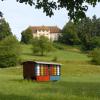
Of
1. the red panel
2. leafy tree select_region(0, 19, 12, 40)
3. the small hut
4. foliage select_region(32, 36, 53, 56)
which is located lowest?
foliage select_region(32, 36, 53, 56)

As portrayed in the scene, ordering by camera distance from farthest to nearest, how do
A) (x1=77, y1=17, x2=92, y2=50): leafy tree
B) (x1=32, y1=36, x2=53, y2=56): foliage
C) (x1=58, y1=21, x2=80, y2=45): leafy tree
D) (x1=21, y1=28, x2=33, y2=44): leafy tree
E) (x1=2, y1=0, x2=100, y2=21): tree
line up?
(x1=21, y1=28, x2=33, y2=44): leafy tree, (x1=58, y1=21, x2=80, y2=45): leafy tree, (x1=77, y1=17, x2=92, y2=50): leafy tree, (x1=32, y1=36, x2=53, y2=56): foliage, (x1=2, y1=0, x2=100, y2=21): tree

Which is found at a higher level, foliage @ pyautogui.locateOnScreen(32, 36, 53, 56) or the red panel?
the red panel

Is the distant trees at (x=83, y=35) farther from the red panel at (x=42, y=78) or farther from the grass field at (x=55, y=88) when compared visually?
the red panel at (x=42, y=78)

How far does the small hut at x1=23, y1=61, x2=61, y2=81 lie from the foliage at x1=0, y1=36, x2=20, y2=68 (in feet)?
161

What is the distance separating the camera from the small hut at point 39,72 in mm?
46244

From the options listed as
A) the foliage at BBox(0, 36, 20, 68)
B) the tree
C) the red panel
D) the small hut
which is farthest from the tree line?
the tree

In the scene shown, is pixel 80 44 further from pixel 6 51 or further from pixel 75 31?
pixel 6 51

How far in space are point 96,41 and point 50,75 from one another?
11186cm

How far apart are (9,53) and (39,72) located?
56.2 metres

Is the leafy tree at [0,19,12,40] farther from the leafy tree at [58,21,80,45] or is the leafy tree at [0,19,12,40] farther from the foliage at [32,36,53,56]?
the leafy tree at [58,21,80,45]

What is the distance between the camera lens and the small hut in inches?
1821

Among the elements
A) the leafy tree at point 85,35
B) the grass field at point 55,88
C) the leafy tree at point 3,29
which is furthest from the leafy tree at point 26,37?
the grass field at point 55,88

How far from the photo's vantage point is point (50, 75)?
157 feet

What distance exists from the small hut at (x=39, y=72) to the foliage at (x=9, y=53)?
4920cm
